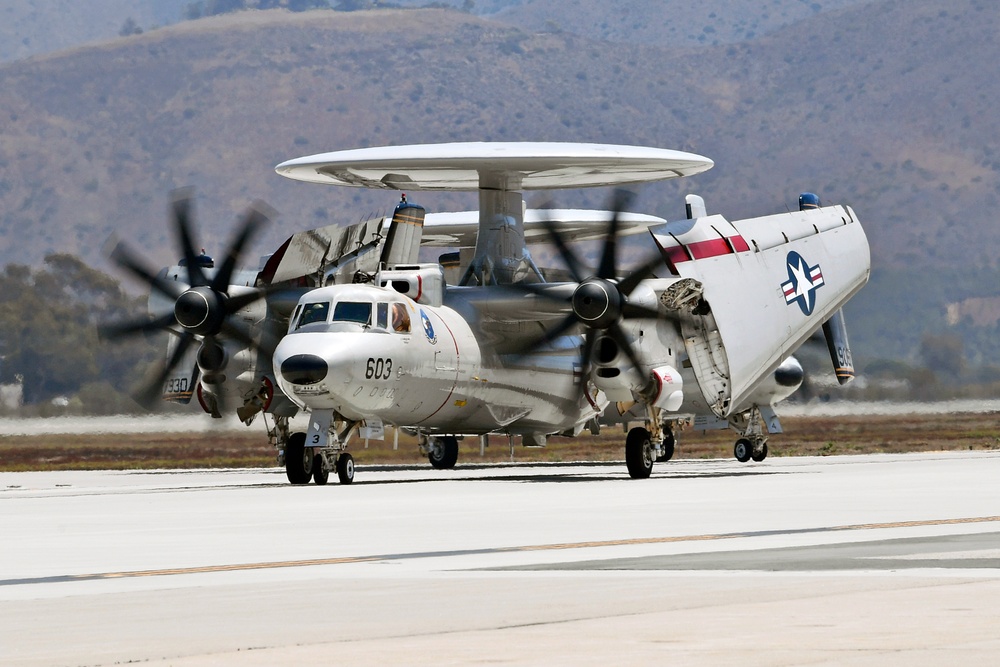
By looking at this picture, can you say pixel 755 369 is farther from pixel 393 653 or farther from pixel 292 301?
pixel 393 653

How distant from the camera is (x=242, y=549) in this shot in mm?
19969

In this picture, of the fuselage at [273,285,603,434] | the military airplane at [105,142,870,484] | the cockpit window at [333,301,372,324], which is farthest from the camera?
the military airplane at [105,142,870,484]

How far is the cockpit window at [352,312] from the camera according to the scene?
1465 inches

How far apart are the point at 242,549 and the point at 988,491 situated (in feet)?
53.1

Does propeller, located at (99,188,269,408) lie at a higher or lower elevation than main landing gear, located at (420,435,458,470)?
higher

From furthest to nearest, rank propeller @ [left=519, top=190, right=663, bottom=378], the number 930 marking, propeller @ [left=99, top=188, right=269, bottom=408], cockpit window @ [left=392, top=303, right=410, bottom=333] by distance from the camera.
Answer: propeller @ [left=99, top=188, right=269, bottom=408]
propeller @ [left=519, top=190, right=663, bottom=378]
cockpit window @ [left=392, top=303, right=410, bottom=333]
the number 930 marking

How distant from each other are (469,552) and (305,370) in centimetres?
1653

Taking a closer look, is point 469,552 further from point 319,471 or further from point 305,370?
point 319,471

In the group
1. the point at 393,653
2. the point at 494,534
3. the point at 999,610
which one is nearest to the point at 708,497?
the point at 494,534

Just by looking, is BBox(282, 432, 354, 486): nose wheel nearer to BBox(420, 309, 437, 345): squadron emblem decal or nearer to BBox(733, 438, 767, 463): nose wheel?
BBox(420, 309, 437, 345): squadron emblem decal

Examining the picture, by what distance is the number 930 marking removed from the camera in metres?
36.7

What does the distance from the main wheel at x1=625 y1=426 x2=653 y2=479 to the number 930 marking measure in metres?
6.82

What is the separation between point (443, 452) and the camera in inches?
1986

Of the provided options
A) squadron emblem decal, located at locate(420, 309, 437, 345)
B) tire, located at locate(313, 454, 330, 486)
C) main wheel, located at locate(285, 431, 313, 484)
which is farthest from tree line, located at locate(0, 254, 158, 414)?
tire, located at locate(313, 454, 330, 486)
